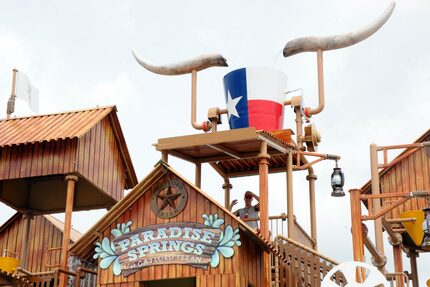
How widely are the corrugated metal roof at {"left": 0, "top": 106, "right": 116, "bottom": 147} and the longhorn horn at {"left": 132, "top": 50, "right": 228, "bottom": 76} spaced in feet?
6.82

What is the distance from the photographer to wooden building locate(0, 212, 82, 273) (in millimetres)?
30125

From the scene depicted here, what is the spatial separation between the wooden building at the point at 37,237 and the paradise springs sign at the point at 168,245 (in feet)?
28.2

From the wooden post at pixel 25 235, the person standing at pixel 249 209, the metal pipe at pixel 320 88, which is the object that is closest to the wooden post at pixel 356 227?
the person standing at pixel 249 209

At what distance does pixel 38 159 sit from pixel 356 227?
36.6 feet

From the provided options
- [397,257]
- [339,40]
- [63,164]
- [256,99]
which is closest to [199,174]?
[256,99]

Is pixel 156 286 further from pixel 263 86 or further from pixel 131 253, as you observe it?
pixel 263 86

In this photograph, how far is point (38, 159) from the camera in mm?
24844

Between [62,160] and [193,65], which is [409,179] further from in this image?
[62,160]

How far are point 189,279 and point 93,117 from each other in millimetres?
6875

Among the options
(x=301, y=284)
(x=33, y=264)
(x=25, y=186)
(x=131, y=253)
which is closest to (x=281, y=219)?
(x=301, y=284)

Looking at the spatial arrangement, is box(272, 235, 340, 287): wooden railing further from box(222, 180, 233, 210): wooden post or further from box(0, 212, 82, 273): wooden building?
box(0, 212, 82, 273): wooden building

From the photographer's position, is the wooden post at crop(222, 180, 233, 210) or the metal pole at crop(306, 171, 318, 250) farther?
the wooden post at crop(222, 180, 233, 210)

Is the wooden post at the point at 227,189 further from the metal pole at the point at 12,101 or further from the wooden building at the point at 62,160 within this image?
the metal pole at the point at 12,101

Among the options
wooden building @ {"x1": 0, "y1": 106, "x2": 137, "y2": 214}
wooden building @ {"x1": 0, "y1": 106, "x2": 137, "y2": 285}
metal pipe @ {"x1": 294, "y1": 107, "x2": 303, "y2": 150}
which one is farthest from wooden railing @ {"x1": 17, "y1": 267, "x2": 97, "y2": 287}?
metal pipe @ {"x1": 294, "y1": 107, "x2": 303, "y2": 150}
